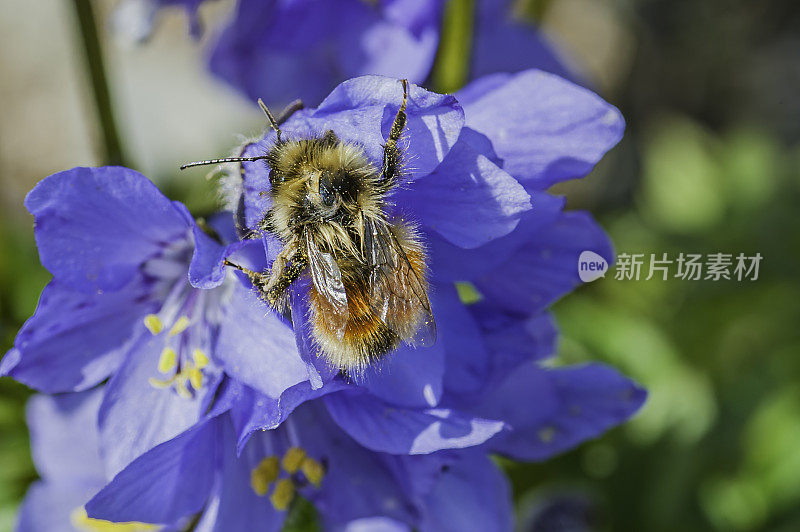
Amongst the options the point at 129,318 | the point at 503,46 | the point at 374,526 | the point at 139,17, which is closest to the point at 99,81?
the point at 139,17

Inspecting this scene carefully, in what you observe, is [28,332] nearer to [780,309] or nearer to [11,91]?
[780,309]

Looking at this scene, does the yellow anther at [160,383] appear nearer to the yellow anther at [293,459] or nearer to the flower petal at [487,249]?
the yellow anther at [293,459]

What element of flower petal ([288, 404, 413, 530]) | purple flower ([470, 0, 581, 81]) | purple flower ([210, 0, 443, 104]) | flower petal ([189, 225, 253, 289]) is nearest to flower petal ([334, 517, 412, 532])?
flower petal ([288, 404, 413, 530])

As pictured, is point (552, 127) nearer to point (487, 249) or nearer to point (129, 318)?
point (487, 249)

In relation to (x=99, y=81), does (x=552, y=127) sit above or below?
above

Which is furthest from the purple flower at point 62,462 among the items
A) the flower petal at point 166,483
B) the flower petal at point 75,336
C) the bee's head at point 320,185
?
the bee's head at point 320,185
